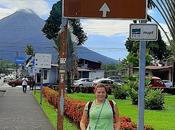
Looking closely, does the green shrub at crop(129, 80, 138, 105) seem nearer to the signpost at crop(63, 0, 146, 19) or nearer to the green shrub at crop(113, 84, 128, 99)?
the green shrub at crop(113, 84, 128, 99)

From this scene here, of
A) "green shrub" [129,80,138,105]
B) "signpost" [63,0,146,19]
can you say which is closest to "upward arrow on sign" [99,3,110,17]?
"signpost" [63,0,146,19]

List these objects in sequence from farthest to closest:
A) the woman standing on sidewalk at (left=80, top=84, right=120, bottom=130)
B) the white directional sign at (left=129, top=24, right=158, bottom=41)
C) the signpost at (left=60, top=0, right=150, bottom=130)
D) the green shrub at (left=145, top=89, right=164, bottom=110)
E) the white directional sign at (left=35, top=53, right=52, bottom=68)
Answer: the white directional sign at (left=35, top=53, right=52, bottom=68) < the green shrub at (left=145, top=89, right=164, bottom=110) < the signpost at (left=60, top=0, right=150, bottom=130) < the white directional sign at (left=129, top=24, right=158, bottom=41) < the woman standing on sidewalk at (left=80, top=84, right=120, bottom=130)

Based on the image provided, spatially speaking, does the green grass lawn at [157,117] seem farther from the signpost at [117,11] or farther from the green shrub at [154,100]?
the signpost at [117,11]

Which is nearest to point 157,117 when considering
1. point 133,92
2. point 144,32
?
point 133,92

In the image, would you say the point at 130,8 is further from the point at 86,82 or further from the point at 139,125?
the point at 86,82

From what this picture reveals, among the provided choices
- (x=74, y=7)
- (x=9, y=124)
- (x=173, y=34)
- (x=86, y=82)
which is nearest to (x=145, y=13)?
(x=74, y=7)

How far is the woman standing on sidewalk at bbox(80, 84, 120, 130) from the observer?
7371 millimetres

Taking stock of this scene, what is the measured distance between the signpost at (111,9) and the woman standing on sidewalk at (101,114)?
208 centimetres

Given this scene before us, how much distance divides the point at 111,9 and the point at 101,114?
2.47 meters

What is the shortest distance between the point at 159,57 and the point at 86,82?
13869mm

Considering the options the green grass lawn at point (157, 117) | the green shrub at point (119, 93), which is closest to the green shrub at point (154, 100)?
the green grass lawn at point (157, 117)

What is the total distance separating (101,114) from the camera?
7.38 meters

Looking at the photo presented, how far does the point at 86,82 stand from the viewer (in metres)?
72.6

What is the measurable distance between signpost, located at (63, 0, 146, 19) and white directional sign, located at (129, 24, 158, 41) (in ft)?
0.91
